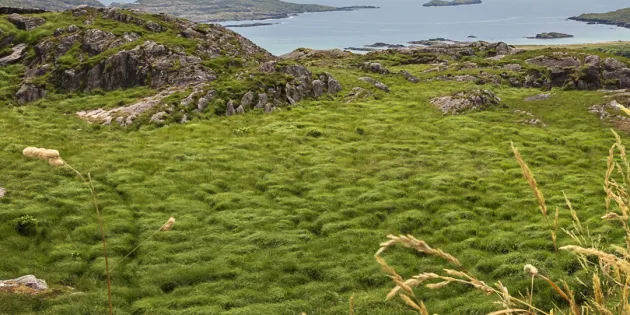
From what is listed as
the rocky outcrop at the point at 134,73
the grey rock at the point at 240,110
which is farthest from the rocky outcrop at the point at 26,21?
the grey rock at the point at 240,110

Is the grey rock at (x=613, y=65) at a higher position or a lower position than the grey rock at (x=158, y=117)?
higher

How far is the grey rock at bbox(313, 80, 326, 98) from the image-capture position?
161ft

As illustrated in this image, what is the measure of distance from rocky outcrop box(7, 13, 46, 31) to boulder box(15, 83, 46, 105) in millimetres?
18957

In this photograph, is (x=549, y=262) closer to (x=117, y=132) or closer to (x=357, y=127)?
(x=357, y=127)

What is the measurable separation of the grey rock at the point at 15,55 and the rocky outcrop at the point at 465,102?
47.2 meters

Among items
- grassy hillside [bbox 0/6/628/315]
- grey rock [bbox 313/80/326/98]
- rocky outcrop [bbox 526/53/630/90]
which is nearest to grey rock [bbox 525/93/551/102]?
grassy hillside [bbox 0/6/628/315]

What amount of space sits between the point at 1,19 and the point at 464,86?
61.5 metres

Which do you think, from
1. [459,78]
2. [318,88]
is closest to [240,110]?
[318,88]

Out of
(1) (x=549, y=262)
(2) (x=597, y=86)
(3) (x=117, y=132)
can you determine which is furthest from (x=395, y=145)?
(2) (x=597, y=86)

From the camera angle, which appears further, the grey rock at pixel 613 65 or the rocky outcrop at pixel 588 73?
the grey rock at pixel 613 65

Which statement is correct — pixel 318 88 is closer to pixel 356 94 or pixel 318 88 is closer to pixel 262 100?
pixel 356 94

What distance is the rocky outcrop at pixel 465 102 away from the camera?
44.4 metres

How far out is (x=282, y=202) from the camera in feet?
78.5

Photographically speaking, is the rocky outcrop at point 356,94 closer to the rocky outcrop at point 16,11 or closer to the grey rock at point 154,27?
the grey rock at point 154,27
